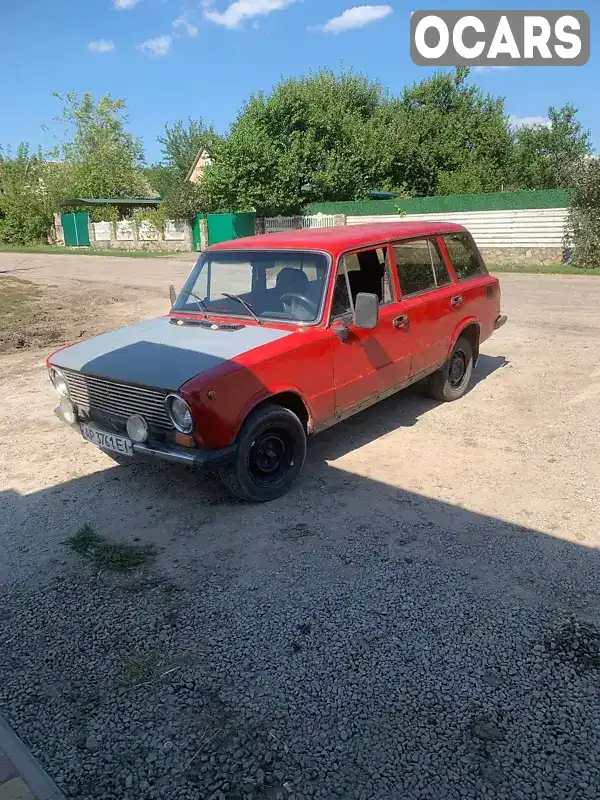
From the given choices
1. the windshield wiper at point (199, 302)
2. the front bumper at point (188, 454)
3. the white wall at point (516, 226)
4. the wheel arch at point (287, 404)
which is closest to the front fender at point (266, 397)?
the wheel arch at point (287, 404)

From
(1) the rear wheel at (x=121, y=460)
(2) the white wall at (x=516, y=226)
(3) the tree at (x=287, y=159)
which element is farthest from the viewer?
(3) the tree at (x=287, y=159)

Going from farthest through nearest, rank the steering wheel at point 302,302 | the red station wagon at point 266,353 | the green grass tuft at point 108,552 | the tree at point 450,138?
1. the tree at point 450,138
2. the steering wheel at point 302,302
3. the red station wagon at point 266,353
4. the green grass tuft at point 108,552

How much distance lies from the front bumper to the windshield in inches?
52.1

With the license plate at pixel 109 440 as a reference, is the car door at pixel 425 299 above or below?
above

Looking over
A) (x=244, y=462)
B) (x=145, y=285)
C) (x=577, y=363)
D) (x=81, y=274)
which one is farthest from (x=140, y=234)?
(x=244, y=462)

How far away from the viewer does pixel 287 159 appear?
27062 mm

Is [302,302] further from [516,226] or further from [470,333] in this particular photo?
[516,226]

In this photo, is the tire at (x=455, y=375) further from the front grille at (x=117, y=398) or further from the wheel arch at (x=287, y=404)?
the front grille at (x=117, y=398)

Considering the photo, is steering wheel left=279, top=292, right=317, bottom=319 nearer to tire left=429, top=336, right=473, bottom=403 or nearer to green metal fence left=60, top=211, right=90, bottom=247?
tire left=429, top=336, right=473, bottom=403

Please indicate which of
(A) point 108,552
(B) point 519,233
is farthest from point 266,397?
(B) point 519,233

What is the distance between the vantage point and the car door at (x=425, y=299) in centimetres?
573

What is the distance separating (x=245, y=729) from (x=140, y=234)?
119 feet

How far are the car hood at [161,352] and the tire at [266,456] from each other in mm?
520

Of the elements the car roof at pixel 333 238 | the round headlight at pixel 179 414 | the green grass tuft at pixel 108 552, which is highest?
the car roof at pixel 333 238
